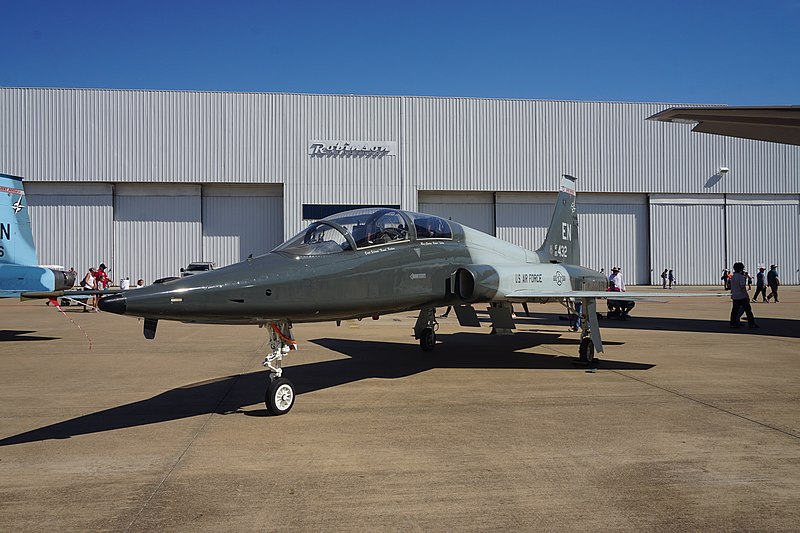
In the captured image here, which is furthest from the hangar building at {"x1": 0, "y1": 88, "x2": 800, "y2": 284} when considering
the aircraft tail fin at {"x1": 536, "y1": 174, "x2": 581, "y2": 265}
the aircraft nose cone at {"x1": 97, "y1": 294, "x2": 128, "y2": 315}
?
the aircraft nose cone at {"x1": 97, "y1": 294, "x2": 128, "y2": 315}

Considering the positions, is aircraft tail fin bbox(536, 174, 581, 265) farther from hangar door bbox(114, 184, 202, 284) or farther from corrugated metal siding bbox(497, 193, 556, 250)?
hangar door bbox(114, 184, 202, 284)

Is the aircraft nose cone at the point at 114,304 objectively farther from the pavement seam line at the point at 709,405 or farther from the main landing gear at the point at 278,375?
the pavement seam line at the point at 709,405

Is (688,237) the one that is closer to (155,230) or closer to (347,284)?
(155,230)

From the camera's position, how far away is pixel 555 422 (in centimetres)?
642

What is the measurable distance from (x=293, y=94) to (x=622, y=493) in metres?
37.7

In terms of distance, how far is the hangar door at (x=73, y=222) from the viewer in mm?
37781

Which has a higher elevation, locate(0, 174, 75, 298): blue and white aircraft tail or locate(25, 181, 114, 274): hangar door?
locate(25, 181, 114, 274): hangar door

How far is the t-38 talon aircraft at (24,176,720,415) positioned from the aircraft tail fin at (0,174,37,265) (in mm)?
10598

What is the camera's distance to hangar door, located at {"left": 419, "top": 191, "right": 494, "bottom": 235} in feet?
136

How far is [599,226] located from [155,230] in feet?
98.9

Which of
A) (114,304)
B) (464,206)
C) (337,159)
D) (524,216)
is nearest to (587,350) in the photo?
(114,304)

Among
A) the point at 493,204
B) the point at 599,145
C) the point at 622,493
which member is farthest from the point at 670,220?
the point at 622,493

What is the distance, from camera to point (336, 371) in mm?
9734

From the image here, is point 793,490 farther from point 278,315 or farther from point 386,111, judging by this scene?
point 386,111
